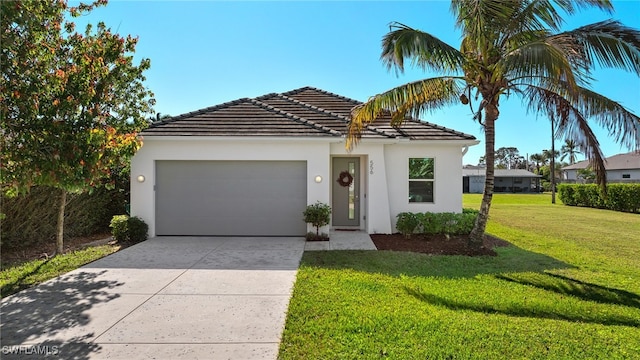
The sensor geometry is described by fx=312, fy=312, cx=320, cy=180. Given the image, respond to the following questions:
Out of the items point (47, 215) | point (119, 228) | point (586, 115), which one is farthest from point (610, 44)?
point (47, 215)

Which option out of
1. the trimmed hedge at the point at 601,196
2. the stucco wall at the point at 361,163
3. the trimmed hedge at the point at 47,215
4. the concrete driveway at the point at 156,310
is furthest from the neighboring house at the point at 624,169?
the trimmed hedge at the point at 47,215

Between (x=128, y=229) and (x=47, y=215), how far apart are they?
2.18m

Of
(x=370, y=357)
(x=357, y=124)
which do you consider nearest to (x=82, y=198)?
(x=357, y=124)

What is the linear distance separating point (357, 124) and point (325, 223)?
3235 millimetres

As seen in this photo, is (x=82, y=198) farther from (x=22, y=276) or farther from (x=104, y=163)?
(x=104, y=163)

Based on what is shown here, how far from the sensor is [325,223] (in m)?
9.89

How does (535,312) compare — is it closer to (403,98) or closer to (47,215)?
(403,98)

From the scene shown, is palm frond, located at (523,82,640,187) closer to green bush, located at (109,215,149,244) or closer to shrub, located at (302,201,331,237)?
shrub, located at (302,201,331,237)

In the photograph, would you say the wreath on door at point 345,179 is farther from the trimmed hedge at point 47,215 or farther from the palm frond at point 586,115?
the trimmed hedge at point 47,215

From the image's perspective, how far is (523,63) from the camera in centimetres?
659

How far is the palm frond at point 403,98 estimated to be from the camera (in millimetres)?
8312

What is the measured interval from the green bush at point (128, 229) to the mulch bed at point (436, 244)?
24.2 feet

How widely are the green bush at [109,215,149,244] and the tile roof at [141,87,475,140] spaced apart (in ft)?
9.16

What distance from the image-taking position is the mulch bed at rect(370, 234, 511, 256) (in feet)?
28.0
